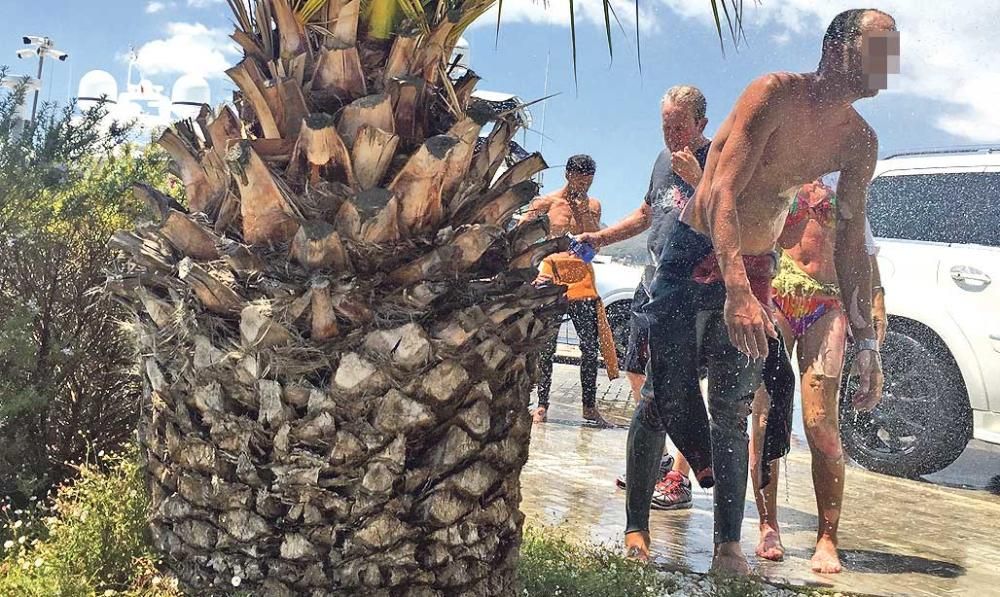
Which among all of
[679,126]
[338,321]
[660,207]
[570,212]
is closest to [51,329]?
[338,321]

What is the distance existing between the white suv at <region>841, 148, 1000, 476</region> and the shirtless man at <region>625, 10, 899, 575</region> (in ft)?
5.92

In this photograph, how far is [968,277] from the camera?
5379mm

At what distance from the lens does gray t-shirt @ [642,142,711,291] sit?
4188 mm

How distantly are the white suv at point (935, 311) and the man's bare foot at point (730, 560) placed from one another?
1.94 metres

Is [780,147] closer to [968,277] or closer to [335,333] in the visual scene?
[335,333]

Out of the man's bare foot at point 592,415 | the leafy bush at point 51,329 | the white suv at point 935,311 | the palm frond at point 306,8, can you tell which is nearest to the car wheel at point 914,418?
the white suv at point 935,311

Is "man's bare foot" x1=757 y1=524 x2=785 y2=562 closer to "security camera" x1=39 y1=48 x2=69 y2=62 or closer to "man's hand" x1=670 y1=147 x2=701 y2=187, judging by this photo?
"man's hand" x1=670 y1=147 x2=701 y2=187

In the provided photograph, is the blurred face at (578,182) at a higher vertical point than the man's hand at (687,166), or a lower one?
higher

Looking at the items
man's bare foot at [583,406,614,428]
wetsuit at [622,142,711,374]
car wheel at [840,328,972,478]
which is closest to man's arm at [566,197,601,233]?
wetsuit at [622,142,711,374]

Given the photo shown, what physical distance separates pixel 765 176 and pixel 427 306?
1.80 meters

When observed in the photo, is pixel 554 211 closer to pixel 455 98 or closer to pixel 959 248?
pixel 959 248

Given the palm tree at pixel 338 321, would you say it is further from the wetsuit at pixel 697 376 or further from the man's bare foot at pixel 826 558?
the man's bare foot at pixel 826 558

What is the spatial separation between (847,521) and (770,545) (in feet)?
2.55

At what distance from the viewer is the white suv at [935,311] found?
5.39 meters
